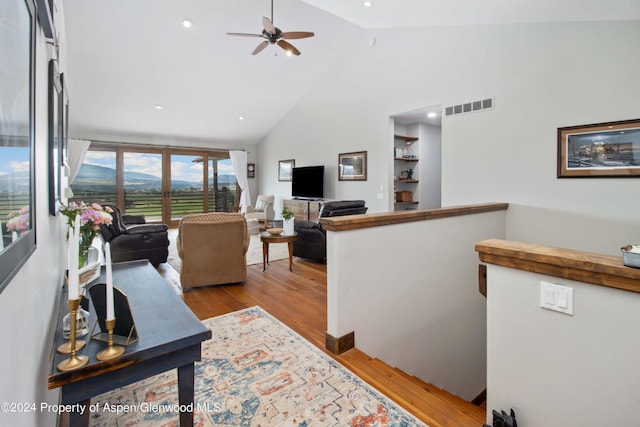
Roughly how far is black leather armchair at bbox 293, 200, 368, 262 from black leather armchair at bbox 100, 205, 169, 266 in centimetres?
202

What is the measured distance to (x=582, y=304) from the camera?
1.23 meters

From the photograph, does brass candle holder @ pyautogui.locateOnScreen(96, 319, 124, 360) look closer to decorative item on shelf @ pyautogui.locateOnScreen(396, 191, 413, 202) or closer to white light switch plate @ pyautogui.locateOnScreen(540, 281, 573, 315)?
white light switch plate @ pyautogui.locateOnScreen(540, 281, 573, 315)

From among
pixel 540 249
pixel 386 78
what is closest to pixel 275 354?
pixel 540 249

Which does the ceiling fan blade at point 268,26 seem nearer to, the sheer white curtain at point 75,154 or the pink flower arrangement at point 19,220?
the pink flower arrangement at point 19,220

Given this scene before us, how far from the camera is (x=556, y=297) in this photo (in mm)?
1291

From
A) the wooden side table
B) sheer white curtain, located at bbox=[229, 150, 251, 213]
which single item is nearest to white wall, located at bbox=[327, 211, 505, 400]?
the wooden side table

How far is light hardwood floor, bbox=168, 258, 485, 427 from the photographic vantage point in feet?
5.75

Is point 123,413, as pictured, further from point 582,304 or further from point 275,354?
point 582,304

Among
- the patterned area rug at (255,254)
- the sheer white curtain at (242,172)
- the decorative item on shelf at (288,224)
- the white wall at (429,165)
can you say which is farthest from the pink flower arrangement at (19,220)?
the sheer white curtain at (242,172)

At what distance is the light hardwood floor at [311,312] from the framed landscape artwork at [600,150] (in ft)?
9.89

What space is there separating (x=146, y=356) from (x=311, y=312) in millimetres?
2134

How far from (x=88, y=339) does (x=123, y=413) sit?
0.88 metres

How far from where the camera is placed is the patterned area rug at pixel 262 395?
1.64 m

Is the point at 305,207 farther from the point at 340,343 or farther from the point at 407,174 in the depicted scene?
the point at 340,343
